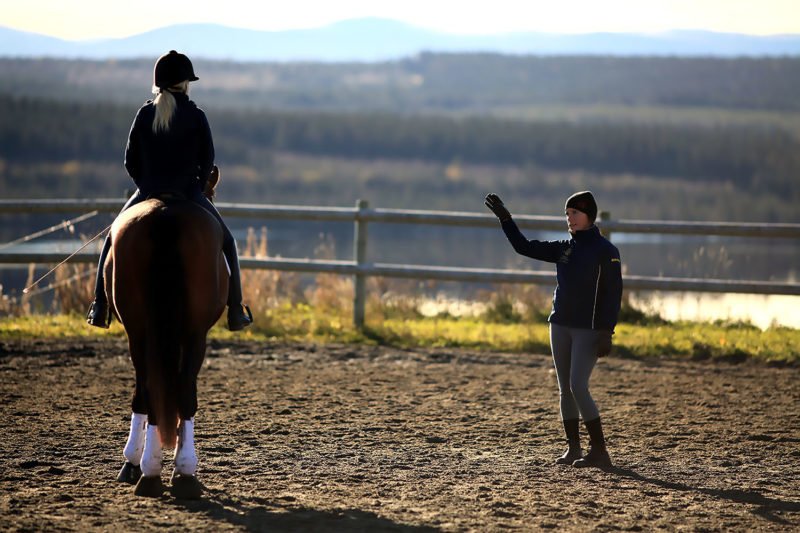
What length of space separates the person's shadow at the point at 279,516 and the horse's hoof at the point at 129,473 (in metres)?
0.43

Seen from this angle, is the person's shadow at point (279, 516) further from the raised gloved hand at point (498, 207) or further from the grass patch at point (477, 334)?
the grass patch at point (477, 334)

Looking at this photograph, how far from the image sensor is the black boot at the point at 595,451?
6.44 metres

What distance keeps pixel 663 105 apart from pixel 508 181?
41254mm

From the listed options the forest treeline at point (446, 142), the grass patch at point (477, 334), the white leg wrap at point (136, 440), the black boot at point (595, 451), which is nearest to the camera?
the white leg wrap at point (136, 440)

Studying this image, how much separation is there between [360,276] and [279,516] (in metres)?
6.36

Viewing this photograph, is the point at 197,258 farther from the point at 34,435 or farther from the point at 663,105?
the point at 663,105

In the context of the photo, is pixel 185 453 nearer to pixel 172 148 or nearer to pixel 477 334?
pixel 172 148

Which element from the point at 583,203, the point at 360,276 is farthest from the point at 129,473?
the point at 360,276

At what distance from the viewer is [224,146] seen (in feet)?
171

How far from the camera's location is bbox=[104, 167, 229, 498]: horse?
5480 mm

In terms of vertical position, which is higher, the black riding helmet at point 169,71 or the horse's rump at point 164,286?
the black riding helmet at point 169,71

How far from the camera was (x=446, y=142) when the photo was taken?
190ft

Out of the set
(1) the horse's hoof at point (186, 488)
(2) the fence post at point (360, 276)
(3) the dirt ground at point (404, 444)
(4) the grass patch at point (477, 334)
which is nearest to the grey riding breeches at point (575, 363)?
(3) the dirt ground at point (404, 444)

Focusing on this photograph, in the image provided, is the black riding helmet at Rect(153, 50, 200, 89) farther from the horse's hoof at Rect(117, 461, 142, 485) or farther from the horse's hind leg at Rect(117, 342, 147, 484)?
the horse's hoof at Rect(117, 461, 142, 485)
